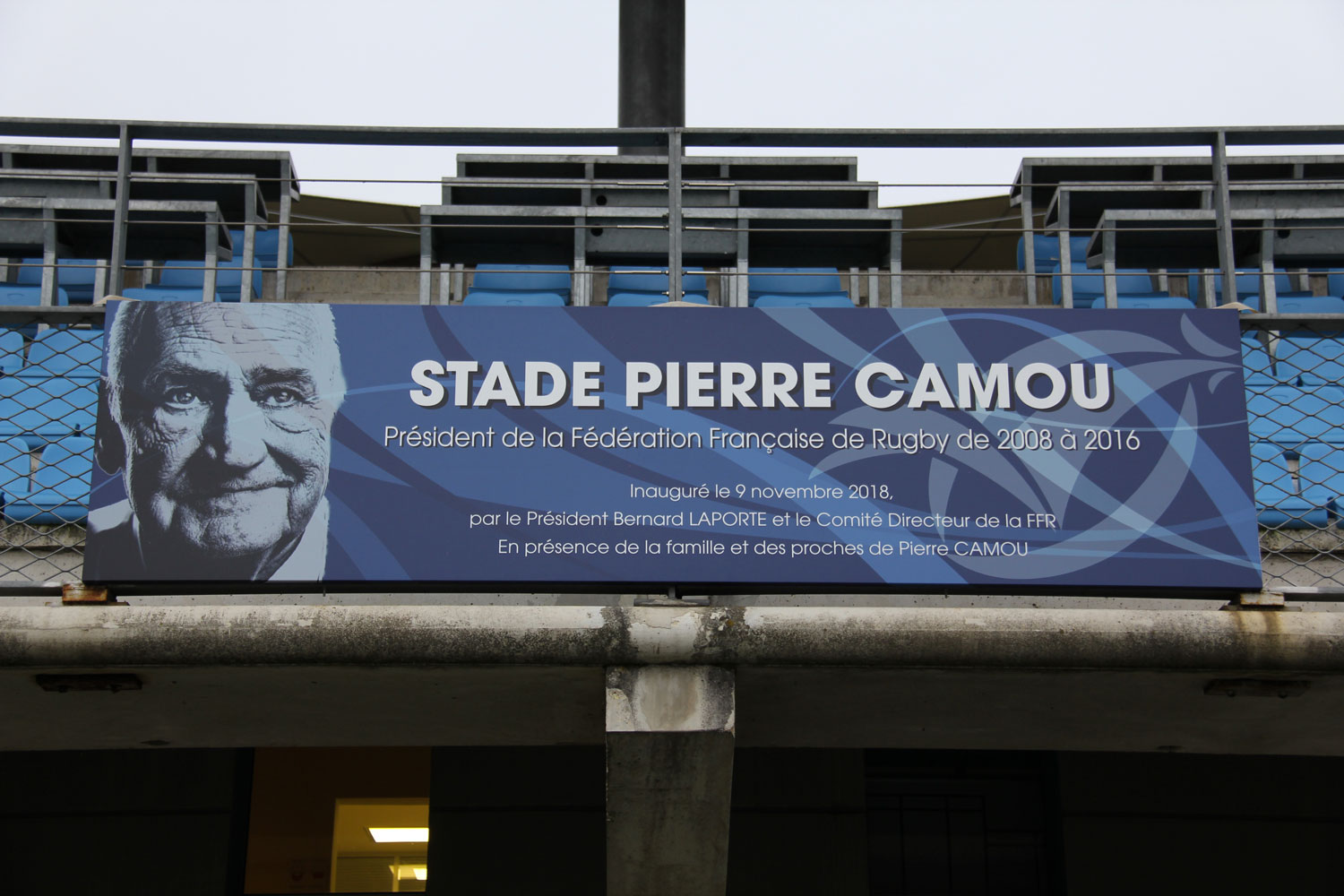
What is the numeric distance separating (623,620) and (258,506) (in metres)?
1.54

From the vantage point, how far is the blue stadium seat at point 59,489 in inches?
205

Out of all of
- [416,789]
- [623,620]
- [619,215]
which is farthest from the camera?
[416,789]

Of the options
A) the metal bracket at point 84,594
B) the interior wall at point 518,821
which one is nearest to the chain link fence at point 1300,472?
the interior wall at point 518,821

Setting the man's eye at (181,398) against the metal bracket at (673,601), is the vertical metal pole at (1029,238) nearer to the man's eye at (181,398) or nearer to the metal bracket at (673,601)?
the metal bracket at (673,601)

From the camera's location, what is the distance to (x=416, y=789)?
7316 mm

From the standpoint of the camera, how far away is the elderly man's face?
4.88m

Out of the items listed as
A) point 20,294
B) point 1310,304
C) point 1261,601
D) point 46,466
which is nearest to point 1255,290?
point 1310,304

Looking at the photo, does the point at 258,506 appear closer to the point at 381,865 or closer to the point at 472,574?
the point at 472,574

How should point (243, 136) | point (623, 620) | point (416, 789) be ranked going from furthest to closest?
1. point (416, 789)
2. point (243, 136)
3. point (623, 620)

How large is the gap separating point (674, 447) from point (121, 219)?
2.71 meters

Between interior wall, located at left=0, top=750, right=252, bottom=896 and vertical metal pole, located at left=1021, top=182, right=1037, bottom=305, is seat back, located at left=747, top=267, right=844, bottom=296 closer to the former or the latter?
vertical metal pole, located at left=1021, top=182, right=1037, bottom=305

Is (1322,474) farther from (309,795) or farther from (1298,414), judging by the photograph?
(309,795)

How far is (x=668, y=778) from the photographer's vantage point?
4918mm

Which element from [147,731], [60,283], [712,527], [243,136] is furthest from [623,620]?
[60,283]
